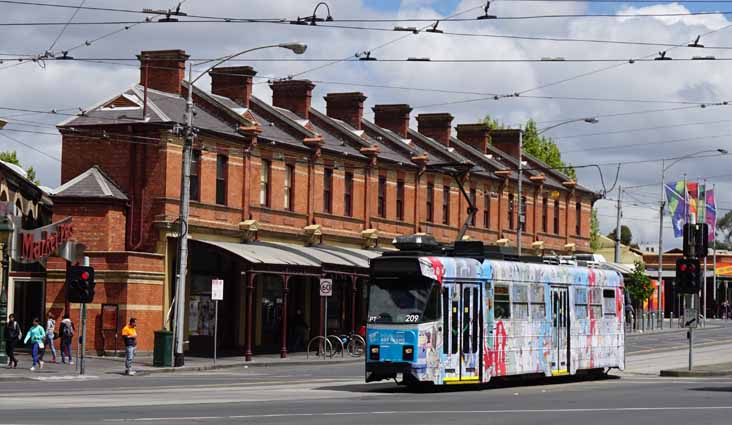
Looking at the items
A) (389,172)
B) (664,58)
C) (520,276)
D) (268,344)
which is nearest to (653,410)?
(520,276)

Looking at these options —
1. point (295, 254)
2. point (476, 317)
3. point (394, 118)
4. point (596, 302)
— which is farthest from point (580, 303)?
point (394, 118)

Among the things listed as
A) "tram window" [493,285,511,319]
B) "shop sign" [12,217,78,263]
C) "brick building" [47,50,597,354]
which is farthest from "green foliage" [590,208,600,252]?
"tram window" [493,285,511,319]

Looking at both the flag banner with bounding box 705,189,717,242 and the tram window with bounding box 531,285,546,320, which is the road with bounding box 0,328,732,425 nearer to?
the tram window with bounding box 531,285,546,320

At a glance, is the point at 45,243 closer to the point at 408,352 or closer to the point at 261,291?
the point at 261,291

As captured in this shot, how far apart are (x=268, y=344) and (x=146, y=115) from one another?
11892 millimetres

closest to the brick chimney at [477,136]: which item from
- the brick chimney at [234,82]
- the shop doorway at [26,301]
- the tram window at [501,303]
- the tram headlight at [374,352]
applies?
the brick chimney at [234,82]

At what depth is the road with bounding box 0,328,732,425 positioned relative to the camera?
21.9m

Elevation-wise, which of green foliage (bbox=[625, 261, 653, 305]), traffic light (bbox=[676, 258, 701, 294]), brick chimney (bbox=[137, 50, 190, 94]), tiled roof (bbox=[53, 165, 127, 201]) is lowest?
traffic light (bbox=[676, 258, 701, 294])

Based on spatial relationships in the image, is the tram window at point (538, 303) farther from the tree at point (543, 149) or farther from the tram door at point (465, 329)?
the tree at point (543, 149)

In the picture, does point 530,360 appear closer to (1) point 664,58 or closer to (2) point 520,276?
(2) point 520,276

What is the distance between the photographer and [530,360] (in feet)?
111

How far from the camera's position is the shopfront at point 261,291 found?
5122 centimetres

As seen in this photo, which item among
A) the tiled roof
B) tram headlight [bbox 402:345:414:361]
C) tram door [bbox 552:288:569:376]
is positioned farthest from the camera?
the tiled roof

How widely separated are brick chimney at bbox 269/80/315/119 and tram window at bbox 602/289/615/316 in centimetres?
2773
